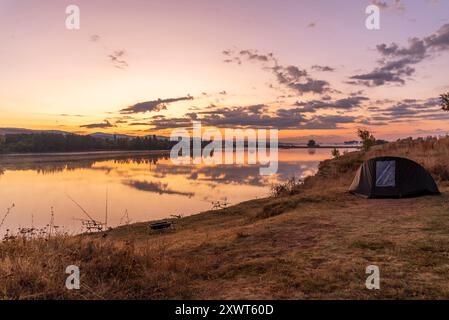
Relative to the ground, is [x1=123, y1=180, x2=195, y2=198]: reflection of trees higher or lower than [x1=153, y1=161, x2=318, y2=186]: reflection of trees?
lower

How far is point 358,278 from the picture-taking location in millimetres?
5297

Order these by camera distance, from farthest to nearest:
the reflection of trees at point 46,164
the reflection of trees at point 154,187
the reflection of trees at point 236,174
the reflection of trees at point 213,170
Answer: the reflection of trees at point 46,164 → the reflection of trees at point 213,170 → the reflection of trees at point 236,174 → the reflection of trees at point 154,187

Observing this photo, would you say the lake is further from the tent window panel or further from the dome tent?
the tent window panel

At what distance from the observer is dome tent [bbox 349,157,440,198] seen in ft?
45.4

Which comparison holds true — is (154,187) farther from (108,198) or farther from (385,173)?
(385,173)

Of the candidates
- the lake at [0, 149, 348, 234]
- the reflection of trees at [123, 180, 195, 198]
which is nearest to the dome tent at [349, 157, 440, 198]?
the lake at [0, 149, 348, 234]

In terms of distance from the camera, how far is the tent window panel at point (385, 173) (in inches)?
555

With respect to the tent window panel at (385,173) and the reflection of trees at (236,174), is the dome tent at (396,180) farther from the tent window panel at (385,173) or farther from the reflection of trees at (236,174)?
the reflection of trees at (236,174)

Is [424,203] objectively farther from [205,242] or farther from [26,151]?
[26,151]

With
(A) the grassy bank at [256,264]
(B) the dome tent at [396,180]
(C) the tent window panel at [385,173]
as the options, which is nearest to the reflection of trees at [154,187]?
(B) the dome tent at [396,180]

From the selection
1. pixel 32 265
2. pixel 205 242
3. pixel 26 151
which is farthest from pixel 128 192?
pixel 26 151

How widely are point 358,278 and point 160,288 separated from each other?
3046 mm

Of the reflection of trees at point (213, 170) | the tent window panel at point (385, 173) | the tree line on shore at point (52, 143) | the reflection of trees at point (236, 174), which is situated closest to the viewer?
the tent window panel at point (385, 173)
